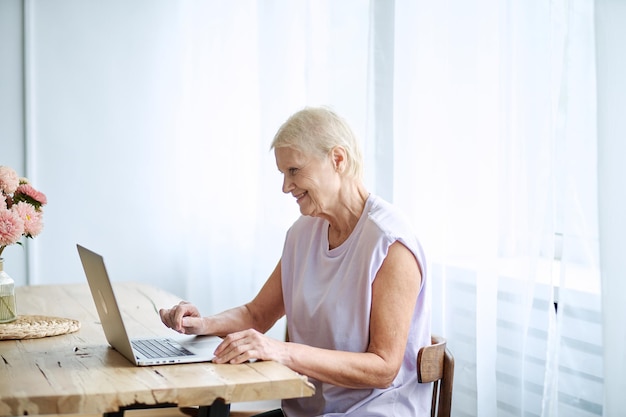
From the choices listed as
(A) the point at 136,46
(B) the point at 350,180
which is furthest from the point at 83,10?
(B) the point at 350,180

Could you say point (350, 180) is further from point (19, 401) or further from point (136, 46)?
point (136, 46)

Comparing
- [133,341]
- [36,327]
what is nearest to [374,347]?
[133,341]

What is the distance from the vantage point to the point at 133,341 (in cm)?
187

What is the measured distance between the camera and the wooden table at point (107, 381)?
54.7 inches

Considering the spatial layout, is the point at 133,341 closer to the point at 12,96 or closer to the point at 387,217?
the point at 387,217

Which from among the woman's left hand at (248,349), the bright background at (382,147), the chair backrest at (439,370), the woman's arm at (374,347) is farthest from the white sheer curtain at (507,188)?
the woman's left hand at (248,349)

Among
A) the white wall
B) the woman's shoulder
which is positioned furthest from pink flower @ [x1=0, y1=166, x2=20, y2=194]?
the white wall

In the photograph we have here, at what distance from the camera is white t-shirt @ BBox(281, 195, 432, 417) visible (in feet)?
5.99

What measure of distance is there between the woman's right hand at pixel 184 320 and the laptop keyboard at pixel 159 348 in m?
0.06

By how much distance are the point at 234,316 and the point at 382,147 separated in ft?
2.98

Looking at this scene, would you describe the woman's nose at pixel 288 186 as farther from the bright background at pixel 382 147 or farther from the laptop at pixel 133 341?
the bright background at pixel 382 147

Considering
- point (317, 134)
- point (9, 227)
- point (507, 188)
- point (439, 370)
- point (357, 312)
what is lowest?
point (439, 370)

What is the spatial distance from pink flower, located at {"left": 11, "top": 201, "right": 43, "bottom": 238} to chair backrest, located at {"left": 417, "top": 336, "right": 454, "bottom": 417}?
1.03 metres

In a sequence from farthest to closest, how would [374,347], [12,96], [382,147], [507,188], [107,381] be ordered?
[12,96], [382,147], [507,188], [374,347], [107,381]
